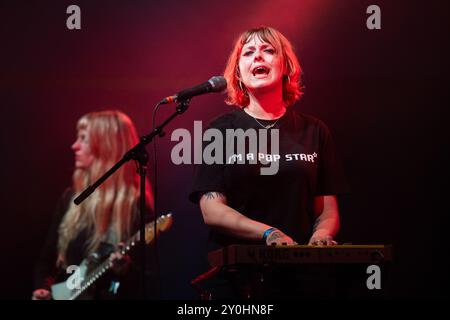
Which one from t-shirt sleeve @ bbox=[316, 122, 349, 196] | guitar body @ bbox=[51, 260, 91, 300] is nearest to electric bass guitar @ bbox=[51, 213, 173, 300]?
guitar body @ bbox=[51, 260, 91, 300]

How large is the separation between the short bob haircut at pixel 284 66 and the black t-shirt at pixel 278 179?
201 mm

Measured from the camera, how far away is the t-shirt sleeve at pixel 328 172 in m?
3.45

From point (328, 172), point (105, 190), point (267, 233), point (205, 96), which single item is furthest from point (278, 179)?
point (105, 190)

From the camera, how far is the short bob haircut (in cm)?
357

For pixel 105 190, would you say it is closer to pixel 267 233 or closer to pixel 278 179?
pixel 278 179

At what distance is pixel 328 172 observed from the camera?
3.47 m

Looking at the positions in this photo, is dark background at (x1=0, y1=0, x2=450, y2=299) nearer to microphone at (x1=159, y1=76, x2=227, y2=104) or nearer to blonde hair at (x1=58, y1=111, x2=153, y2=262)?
blonde hair at (x1=58, y1=111, x2=153, y2=262)

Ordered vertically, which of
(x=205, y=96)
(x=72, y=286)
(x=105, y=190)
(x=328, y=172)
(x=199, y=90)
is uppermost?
(x=205, y=96)

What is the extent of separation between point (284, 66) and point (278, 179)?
700 mm

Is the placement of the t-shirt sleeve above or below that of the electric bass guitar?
above

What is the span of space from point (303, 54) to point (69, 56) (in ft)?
5.21

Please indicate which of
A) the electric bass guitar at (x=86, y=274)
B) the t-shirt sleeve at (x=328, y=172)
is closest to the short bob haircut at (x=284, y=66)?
the t-shirt sleeve at (x=328, y=172)

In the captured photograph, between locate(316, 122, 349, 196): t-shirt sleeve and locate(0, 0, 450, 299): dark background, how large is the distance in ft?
2.60
